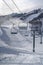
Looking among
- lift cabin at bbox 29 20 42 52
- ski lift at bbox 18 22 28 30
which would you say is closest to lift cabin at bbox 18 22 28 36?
ski lift at bbox 18 22 28 30

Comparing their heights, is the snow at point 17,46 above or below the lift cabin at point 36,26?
below

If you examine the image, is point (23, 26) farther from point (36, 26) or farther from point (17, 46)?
point (17, 46)

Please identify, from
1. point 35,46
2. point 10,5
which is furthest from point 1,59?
point 10,5

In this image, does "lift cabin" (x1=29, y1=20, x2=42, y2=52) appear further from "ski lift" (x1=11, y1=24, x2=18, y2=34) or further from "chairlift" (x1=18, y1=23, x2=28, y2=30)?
"ski lift" (x1=11, y1=24, x2=18, y2=34)

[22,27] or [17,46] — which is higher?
[22,27]

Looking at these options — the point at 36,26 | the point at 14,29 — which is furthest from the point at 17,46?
the point at 36,26

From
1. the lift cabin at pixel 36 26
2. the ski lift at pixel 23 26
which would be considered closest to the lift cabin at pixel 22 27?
the ski lift at pixel 23 26

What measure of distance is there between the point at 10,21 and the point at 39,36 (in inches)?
20.4

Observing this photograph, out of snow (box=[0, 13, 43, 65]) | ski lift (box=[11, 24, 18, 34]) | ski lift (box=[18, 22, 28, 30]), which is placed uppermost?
ski lift (box=[18, 22, 28, 30])

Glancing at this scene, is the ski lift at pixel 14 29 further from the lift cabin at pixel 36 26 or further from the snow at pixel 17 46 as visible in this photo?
the lift cabin at pixel 36 26

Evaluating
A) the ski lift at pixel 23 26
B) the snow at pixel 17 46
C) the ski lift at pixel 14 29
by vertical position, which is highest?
the ski lift at pixel 23 26

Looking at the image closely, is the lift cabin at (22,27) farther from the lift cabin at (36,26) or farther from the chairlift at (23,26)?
the lift cabin at (36,26)

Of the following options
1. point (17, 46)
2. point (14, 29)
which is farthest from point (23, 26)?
point (17, 46)

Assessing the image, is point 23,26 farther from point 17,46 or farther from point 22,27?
point 17,46
